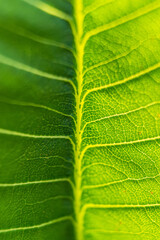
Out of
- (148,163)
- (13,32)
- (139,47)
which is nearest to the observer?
(13,32)

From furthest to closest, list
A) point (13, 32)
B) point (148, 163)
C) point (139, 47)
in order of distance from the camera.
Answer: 1. point (148, 163)
2. point (139, 47)
3. point (13, 32)

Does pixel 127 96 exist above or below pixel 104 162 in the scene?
above

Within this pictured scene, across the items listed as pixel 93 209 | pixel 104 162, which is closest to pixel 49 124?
pixel 104 162

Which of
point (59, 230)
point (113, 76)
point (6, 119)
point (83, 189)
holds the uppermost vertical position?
point (113, 76)

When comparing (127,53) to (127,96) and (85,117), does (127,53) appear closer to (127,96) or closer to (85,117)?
(127,96)

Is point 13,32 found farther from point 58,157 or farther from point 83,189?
point 83,189

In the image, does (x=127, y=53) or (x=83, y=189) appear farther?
(x=83, y=189)
